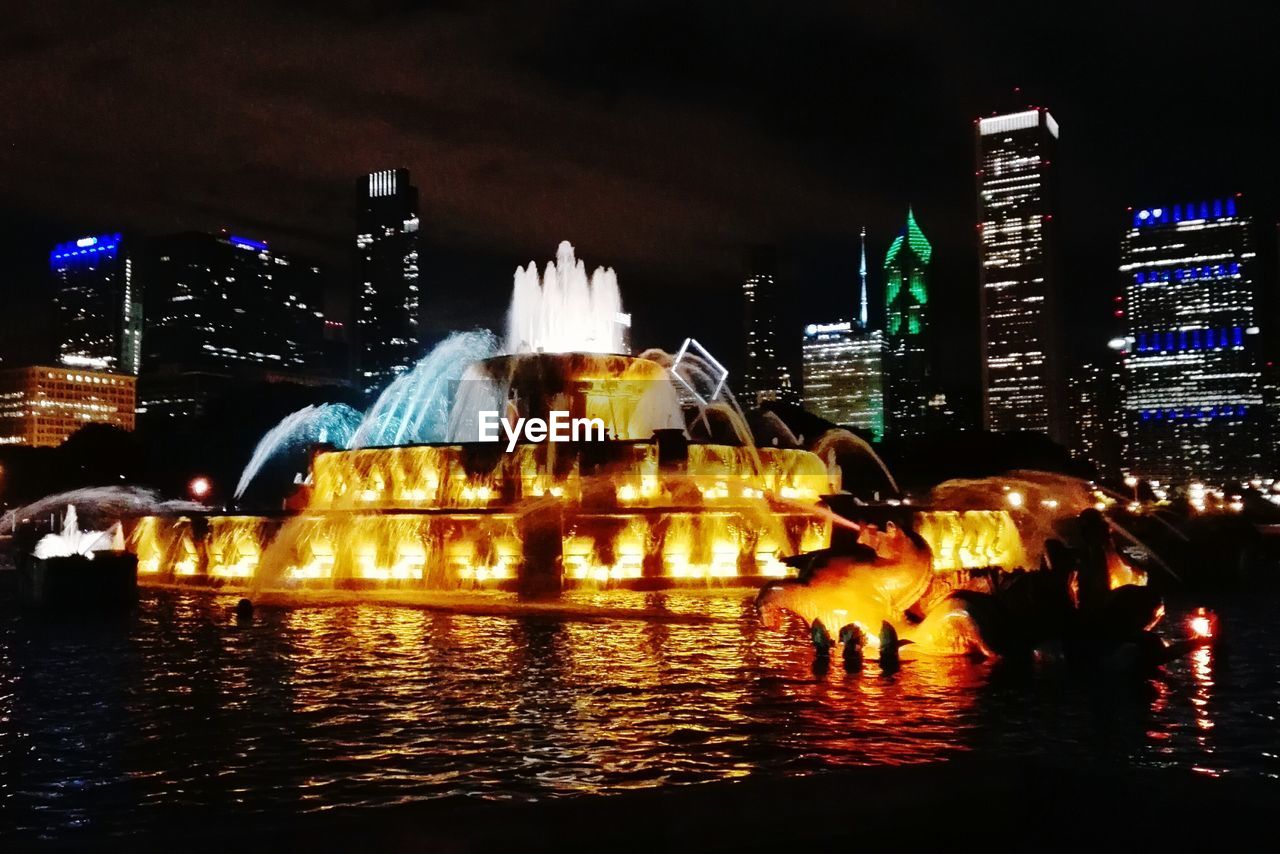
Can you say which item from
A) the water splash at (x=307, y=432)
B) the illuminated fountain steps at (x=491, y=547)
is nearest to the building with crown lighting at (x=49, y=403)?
the water splash at (x=307, y=432)

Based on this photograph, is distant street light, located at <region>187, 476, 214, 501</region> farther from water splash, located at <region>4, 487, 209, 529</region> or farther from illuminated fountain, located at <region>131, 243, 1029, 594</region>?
illuminated fountain, located at <region>131, 243, 1029, 594</region>

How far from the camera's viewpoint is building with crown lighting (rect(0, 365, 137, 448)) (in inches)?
5630

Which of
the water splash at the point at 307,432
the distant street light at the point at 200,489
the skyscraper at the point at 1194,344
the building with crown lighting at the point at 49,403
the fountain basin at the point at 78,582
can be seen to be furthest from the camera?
the skyscraper at the point at 1194,344

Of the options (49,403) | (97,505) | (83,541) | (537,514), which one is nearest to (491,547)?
(537,514)

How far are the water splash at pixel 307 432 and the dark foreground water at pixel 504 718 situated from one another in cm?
5938

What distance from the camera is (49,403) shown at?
144m

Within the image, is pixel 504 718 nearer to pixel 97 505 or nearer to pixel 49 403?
pixel 97 505

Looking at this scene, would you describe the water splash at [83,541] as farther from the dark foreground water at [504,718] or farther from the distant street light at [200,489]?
the distant street light at [200,489]

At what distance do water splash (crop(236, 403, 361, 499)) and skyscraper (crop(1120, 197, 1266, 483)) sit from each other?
5019 inches

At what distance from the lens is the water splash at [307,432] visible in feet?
261

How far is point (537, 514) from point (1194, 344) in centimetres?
18016

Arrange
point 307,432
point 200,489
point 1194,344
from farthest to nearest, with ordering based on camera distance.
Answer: point 1194,344 → point 307,432 → point 200,489

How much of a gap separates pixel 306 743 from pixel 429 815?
209 inches

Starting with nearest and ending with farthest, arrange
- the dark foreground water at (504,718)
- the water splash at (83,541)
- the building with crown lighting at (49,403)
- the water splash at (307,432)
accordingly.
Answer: the dark foreground water at (504,718) < the water splash at (83,541) < the water splash at (307,432) < the building with crown lighting at (49,403)
